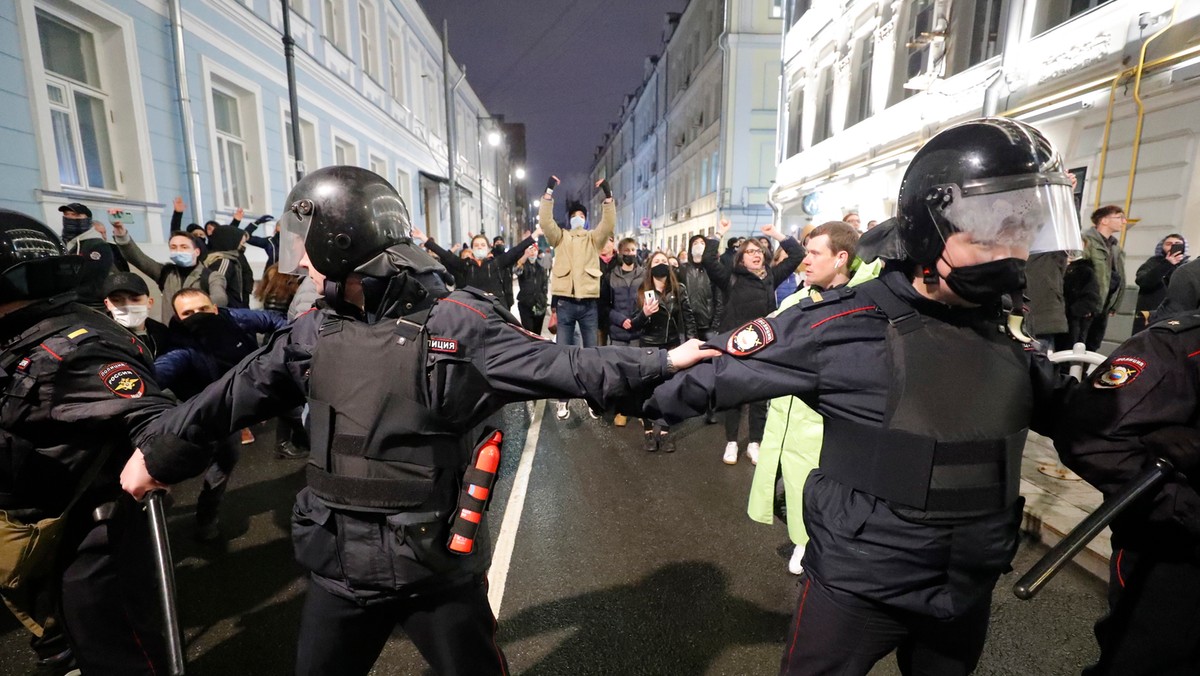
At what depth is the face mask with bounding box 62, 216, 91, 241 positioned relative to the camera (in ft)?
19.1

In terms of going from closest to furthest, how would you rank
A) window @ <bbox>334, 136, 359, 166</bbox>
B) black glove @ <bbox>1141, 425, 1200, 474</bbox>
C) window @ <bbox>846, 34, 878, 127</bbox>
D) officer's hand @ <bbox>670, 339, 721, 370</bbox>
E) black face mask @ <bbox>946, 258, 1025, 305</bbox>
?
black face mask @ <bbox>946, 258, 1025, 305</bbox>
black glove @ <bbox>1141, 425, 1200, 474</bbox>
officer's hand @ <bbox>670, 339, 721, 370</bbox>
window @ <bbox>846, 34, 878, 127</bbox>
window @ <bbox>334, 136, 359, 166</bbox>

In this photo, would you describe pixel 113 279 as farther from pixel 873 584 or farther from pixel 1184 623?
pixel 1184 623

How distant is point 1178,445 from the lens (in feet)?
5.03

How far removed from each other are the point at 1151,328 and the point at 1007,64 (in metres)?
9.48

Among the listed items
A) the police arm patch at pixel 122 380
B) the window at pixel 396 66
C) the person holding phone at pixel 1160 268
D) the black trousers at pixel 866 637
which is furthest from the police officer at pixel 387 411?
the window at pixel 396 66

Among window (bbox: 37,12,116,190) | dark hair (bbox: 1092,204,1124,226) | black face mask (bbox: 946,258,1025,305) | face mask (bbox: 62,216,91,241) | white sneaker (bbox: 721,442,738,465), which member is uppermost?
window (bbox: 37,12,116,190)

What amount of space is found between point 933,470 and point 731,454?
12.8 feet

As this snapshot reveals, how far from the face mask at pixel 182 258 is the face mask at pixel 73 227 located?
4.23 feet

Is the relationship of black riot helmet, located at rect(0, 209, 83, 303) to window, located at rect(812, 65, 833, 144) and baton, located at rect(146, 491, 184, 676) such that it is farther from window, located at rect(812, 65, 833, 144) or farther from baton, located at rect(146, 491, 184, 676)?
window, located at rect(812, 65, 833, 144)

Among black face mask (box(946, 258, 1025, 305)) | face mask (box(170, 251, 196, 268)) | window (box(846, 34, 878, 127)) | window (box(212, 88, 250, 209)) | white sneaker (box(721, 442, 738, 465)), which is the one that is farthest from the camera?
window (box(846, 34, 878, 127))

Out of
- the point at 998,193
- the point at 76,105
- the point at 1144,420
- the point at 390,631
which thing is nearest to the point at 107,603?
the point at 390,631

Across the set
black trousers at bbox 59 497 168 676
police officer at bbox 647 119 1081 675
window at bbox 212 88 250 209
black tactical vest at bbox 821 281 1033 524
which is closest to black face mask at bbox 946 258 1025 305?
police officer at bbox 647 119 1081 675

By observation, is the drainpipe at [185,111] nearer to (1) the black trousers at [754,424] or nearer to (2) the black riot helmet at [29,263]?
(2) the black riot helmet at [29,263]

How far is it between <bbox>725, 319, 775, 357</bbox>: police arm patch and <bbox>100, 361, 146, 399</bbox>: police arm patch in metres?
1.99
